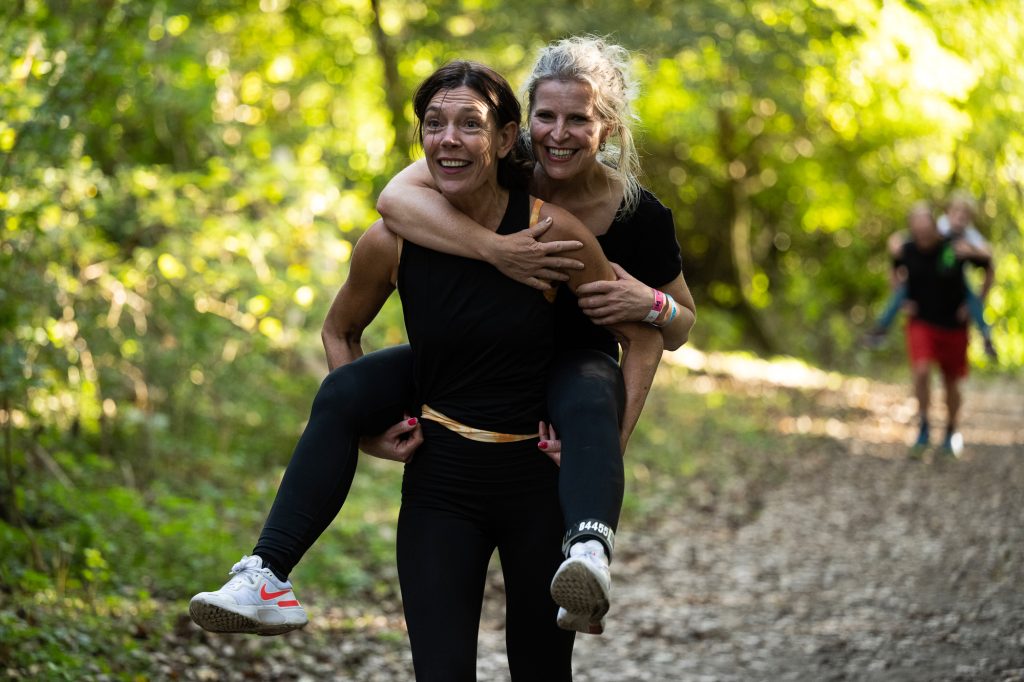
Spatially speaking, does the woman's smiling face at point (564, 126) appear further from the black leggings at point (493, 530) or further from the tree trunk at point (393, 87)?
the tree trunk at point (393, 87)

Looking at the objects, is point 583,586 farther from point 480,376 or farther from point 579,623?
point 480,376

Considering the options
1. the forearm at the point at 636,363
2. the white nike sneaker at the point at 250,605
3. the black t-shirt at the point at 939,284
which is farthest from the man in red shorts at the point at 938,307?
the white nike sneaker at the point at 250,605

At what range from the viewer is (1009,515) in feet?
25.9

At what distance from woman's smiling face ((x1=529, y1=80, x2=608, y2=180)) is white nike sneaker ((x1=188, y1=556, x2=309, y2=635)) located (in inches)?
48.8

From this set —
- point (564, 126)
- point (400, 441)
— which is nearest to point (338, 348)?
point (400, 441)

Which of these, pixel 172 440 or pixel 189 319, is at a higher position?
pixel 189 319

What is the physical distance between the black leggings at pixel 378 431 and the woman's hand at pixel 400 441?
0.10 feet

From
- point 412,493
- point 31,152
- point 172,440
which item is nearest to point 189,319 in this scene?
point 172,440

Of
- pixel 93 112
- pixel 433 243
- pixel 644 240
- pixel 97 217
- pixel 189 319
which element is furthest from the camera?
pixel 189 319

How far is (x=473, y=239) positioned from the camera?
2.83 metres

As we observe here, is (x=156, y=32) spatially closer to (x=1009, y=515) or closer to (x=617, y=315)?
(x=617, y=315)

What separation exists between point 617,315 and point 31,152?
11.3ft

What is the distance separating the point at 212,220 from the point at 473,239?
16.1ft

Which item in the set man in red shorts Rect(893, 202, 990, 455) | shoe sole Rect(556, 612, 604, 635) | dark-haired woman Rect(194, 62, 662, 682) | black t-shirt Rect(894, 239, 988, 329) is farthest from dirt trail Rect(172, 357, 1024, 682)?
shoe sole Rect(556, 612, 604, 635)
